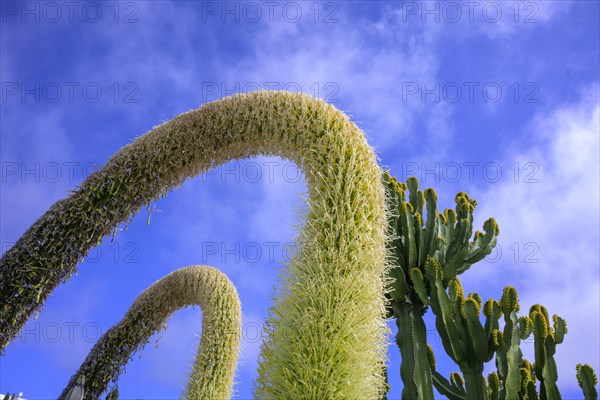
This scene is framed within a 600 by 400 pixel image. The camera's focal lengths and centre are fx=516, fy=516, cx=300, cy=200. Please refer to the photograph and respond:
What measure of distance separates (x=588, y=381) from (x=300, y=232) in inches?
154

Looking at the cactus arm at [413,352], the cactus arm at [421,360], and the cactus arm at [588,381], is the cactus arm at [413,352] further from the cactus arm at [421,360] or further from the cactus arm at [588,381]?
the cactus arm at [588,381]

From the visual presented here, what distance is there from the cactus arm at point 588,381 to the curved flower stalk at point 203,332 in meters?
3.49

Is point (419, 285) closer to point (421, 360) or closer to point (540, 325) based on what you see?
point (421, 360)

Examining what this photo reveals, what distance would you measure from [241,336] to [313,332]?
3371 millimetres

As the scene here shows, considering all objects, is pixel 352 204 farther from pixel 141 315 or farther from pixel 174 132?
pixel 141 315

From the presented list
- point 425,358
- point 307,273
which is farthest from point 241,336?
point 307,273

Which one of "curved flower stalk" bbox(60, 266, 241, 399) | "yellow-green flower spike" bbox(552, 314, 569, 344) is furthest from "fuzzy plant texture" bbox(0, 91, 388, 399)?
"yellow-green flower spike" bbox(552, 314, 569, 344)

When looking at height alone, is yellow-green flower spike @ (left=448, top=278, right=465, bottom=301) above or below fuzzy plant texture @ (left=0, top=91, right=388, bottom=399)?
above

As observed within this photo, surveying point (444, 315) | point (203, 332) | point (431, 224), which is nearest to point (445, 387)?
point (444, 315)

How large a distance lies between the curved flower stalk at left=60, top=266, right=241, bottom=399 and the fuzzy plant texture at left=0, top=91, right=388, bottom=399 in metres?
1.75

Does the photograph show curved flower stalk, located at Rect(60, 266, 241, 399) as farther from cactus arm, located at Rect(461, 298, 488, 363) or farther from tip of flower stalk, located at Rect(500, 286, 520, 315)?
tip of flower stalk, located at Rect(500, 286, 520, 315)

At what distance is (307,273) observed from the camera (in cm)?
268

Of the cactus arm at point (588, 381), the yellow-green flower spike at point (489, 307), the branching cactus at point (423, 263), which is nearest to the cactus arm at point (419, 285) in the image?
the branching cactus at point (423, 263)

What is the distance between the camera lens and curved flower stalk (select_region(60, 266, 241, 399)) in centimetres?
539
